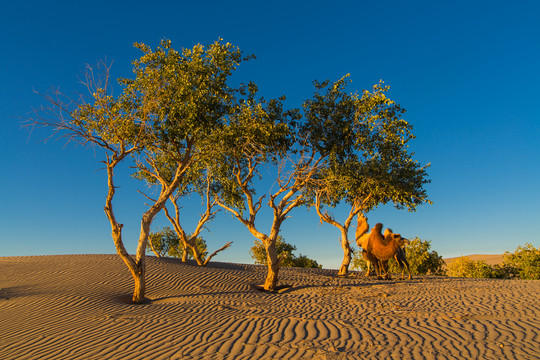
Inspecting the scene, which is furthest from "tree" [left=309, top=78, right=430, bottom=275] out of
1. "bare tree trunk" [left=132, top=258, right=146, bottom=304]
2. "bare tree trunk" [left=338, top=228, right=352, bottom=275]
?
"bare tree trunk" [left=132, top=258, right=146, bottom=304]

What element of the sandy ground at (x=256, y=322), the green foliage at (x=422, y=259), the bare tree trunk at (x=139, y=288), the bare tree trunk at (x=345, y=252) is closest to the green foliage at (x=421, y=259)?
the green foliage at (x=422, y=259)

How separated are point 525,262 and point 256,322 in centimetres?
2846

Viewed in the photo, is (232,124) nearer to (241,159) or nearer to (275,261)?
(241,159)

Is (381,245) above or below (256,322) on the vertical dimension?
above

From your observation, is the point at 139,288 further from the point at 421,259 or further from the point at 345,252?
the point at 421,259

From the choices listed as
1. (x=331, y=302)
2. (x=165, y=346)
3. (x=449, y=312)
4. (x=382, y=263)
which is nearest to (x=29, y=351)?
(x=165, y=346)

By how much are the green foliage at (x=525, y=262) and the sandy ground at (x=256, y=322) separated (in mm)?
17926

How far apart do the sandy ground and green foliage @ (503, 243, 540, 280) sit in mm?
17926

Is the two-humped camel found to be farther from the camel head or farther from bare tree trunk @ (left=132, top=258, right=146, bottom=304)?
bare tree trunk @ (left=132, top=258, right=146, bottom=304)

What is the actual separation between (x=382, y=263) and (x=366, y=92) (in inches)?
373

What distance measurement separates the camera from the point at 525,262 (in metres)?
28.3

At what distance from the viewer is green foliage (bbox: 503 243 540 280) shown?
27.7m

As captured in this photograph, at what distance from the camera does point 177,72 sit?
15875 mm

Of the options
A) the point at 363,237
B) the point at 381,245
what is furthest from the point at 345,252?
the point at 381,245
